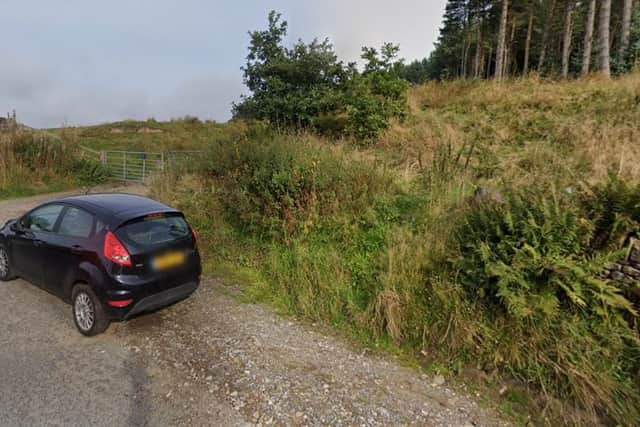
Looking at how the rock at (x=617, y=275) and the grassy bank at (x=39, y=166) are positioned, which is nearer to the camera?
the rock at (x=617, y=275)

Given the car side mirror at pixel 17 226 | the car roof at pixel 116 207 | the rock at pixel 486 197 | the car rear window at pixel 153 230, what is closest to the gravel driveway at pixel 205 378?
the car rear window at pixel 153 230

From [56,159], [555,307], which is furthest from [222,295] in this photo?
[56,159]

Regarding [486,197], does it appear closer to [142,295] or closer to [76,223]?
[142,295]

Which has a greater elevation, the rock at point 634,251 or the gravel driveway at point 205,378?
the rock at point 634,251

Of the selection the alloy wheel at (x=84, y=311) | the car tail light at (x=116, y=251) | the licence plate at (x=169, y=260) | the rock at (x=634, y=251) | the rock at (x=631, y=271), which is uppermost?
the rock at (x=634, y=251)

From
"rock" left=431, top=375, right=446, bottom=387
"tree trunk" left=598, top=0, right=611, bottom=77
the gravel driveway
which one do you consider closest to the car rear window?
the gravel driveway

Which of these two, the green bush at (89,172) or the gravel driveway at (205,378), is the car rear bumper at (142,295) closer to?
the gravel driveway at (205,378)

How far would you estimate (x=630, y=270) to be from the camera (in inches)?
113

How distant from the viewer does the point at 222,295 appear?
14.4 ft

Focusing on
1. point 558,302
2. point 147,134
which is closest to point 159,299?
point 558,302

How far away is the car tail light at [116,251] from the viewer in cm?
322

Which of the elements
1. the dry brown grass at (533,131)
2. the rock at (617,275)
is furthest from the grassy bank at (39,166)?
the rock at (617,275)

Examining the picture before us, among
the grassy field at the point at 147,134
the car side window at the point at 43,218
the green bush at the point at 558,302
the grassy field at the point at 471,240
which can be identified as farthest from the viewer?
the grassy field at the point at 147,134

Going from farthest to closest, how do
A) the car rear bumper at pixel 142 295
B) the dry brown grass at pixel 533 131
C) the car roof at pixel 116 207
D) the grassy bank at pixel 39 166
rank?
the grassy bank at pixel 39 166
the dry brown grass at pixel 533 131
the car roof at pixel 116 207
the car rear bumper at pixel 142 295
